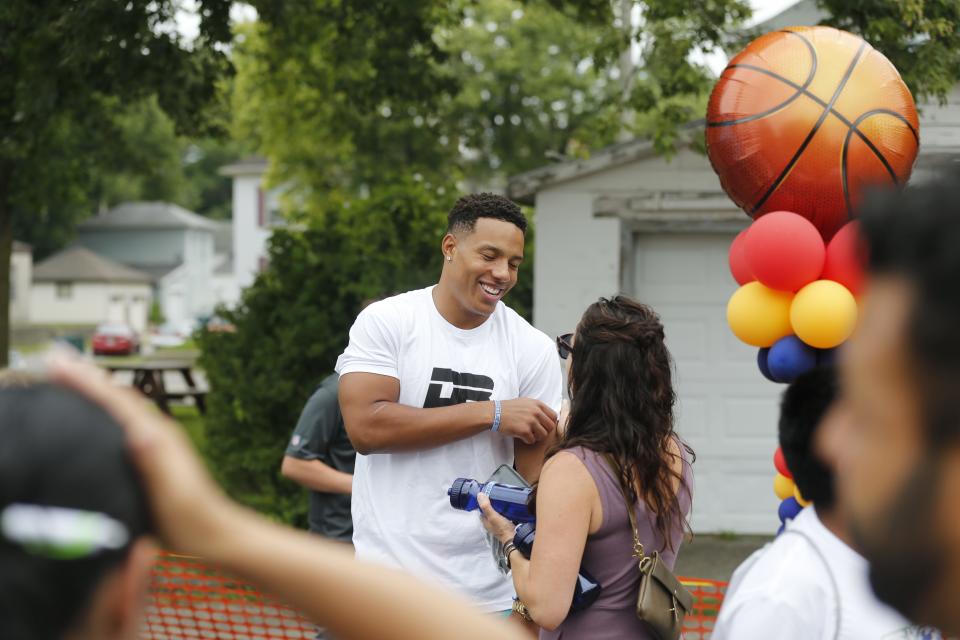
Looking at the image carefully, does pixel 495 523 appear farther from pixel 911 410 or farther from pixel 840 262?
pixel 911 410

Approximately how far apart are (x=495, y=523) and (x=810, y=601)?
4.70 feet

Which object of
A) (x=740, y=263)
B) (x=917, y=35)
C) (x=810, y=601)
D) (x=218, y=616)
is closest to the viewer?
(x=810, y=601)

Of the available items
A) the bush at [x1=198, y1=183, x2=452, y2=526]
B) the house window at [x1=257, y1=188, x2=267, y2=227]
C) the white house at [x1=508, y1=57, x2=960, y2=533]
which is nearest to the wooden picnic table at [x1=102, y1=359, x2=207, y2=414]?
the bush at [x1=198, y1=183, x2=452, y2=526]

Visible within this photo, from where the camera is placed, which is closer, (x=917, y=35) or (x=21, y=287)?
(x=917, y=35)

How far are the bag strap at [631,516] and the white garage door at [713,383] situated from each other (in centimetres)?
639

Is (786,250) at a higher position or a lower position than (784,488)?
higher

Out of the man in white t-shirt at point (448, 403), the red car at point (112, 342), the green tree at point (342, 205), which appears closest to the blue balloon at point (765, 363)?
the man in white t-shirt at point (448, 403)

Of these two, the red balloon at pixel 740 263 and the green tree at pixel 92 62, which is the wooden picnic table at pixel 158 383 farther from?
the red balloon at pixel 740 263

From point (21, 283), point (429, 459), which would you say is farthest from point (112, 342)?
point (429, 459)

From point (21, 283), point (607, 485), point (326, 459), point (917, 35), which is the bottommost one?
point (21, 283)

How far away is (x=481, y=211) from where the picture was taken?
152 inches

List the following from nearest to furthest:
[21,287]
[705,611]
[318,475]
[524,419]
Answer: [524,419] → [318,475] → [705,611] → [21,287]

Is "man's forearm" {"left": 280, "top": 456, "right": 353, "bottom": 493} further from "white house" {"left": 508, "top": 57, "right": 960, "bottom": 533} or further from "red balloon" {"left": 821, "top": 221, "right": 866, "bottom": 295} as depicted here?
"white house" {"left": 508, "top": 57, "right": 960, "bottom": 533}

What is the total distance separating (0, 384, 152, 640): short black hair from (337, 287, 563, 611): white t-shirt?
260cm
